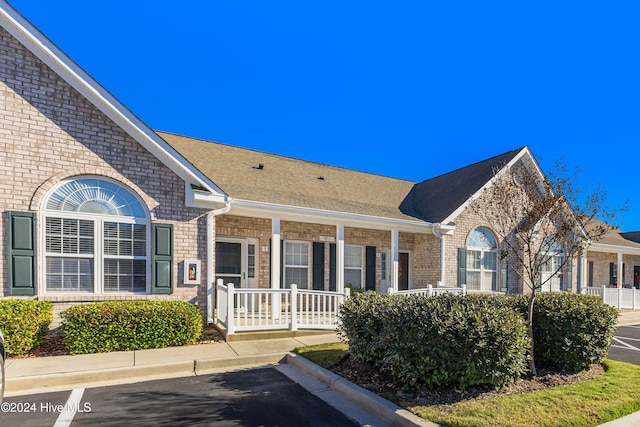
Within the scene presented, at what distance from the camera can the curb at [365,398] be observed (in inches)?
158

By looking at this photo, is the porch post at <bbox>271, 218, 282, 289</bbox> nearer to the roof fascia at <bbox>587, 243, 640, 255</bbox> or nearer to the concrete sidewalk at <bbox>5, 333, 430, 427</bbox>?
the concrete sidewalk at <bbox>5, 333, 430, 427</bbox>

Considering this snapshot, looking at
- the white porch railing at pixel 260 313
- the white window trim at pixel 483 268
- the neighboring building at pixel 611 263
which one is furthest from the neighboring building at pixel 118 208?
the neighboring building at pixel 611 263

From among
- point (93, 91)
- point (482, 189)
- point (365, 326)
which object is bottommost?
point (365, 326)

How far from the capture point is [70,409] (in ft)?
15.3

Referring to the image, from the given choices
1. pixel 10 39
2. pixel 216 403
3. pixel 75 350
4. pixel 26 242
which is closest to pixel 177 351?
pixel 75 350

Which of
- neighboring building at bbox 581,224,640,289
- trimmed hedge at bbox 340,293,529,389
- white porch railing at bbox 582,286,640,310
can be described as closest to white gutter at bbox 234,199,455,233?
trimmed hedge at bbox 340,293,529,389

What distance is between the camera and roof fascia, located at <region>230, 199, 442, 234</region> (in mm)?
9680

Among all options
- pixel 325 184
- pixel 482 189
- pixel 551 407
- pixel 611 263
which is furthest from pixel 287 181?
pixel 611 263

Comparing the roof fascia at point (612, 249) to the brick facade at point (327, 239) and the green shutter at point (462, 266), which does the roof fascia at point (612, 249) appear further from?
the brick facade at point (327, 239)

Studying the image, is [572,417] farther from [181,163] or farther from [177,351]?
[181,163]

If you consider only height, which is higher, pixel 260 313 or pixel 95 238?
pixel 95 238

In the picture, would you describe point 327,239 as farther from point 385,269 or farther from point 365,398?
point 365,398

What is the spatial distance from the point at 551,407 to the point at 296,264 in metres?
8.60

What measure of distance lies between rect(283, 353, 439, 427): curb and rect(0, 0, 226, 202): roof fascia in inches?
191
